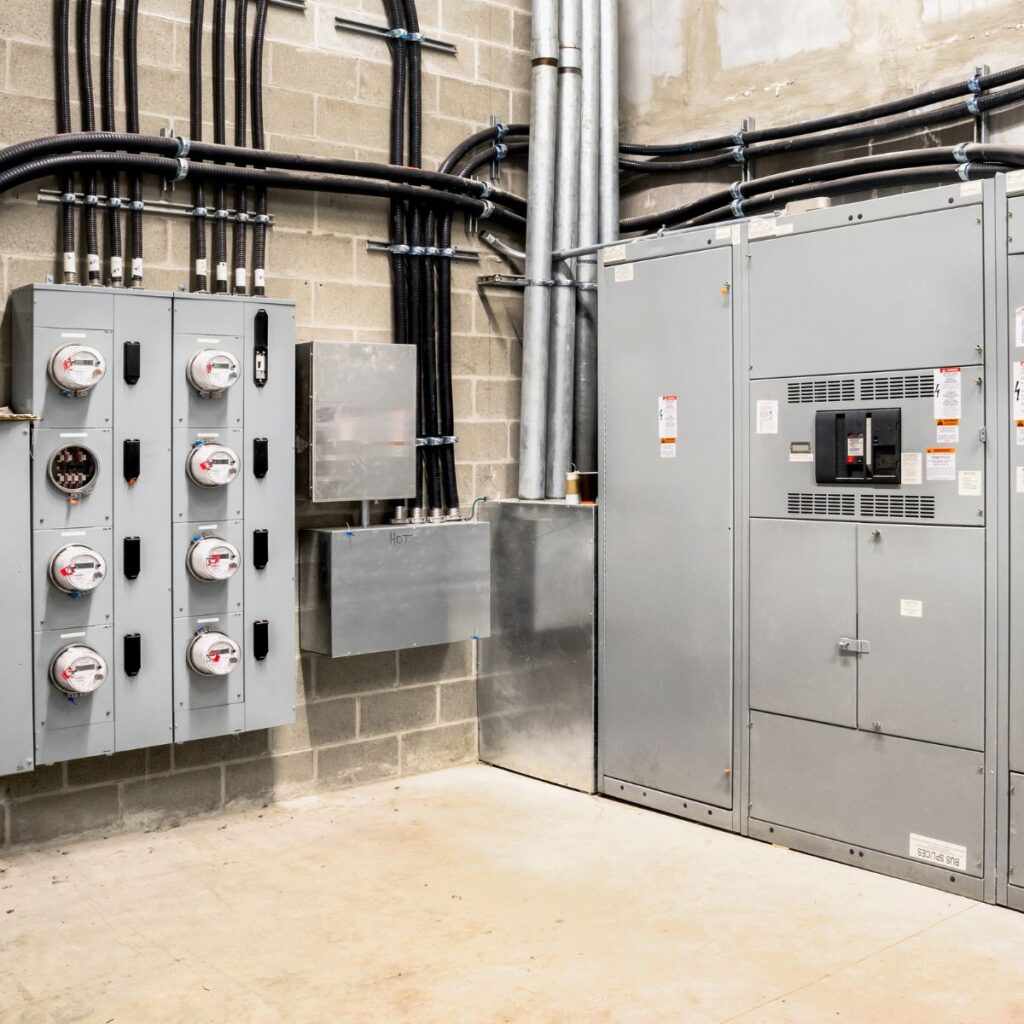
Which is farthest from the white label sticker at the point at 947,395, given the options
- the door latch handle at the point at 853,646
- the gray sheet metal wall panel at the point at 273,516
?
the gray sheet metal wall panel at the point at 273,516

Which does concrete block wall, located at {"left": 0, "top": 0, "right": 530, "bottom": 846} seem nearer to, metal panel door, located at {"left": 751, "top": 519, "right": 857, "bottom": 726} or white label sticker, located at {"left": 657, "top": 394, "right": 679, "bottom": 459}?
white label sticker, located at {"left": 657, "top": 394, "right": 679, "bottom": 459}

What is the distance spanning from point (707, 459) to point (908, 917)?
1606 millimetres

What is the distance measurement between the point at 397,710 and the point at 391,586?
2.02ft

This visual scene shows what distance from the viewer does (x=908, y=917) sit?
328 centimetres

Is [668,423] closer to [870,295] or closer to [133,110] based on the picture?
[870,295]

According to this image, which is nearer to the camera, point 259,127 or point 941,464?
point 941,464

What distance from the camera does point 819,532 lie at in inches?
149

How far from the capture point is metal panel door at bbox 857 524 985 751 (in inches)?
135

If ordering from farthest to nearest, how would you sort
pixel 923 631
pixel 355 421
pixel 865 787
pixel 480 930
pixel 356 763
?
pixel 356 763
pixel 355 421
pixel 865 787
pixel 923 631
pixel 480 930

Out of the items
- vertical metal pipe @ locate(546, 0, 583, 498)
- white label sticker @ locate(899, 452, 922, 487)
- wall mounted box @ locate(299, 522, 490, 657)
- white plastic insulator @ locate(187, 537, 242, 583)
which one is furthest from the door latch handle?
white plastic insulator @ locate(187, 537, 242, 583)

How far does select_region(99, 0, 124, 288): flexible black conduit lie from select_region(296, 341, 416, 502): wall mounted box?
2.29ft

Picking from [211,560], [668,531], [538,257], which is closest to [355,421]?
[211,560]

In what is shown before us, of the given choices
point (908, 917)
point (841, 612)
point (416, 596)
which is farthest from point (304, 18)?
point (908, 917)

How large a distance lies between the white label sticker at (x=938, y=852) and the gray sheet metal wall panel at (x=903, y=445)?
963 mm
